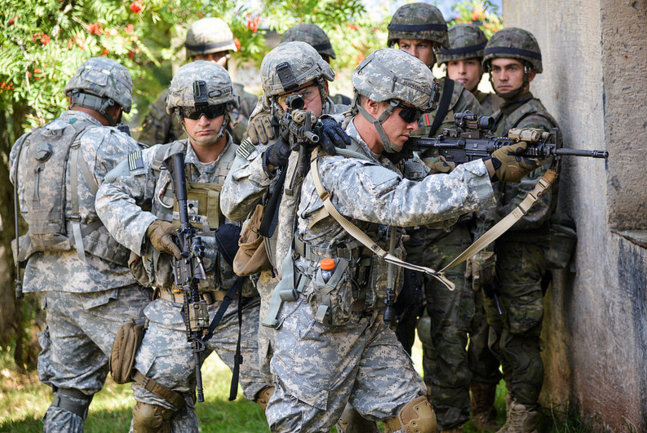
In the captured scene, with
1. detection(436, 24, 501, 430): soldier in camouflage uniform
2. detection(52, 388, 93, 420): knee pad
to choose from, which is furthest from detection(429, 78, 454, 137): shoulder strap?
detection(52, 388, 93, 420): knee pad

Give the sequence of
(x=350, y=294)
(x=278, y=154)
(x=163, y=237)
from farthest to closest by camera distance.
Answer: (x=163, y=237), (x=278, y=154), (x=350, y=294)

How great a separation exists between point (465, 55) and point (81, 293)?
3415 millimetres

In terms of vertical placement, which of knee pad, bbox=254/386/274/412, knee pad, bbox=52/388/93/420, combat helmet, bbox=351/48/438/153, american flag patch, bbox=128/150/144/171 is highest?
combat helmet, bbox=351/48/438/153

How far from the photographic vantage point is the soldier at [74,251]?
507 centimetres

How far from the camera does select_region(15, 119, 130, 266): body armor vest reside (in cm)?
507

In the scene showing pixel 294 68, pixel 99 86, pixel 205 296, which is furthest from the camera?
pixel 99 86

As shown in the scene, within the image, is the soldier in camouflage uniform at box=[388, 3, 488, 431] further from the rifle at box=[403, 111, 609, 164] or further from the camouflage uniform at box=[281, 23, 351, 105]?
the rifle at box=[403, 111, 609, 164]

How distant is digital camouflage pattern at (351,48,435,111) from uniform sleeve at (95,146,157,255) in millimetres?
1681

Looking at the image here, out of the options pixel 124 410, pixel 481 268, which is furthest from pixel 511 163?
pixel 124 410

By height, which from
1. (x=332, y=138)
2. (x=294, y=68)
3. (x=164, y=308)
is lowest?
(x=164, y=308)

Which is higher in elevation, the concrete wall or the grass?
the concrete wall

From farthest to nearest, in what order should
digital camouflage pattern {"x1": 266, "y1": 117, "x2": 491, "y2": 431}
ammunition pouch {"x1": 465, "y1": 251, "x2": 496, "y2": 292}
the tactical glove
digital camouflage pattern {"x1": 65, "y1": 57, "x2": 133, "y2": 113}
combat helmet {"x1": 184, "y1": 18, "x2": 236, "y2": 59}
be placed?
combat helmet {"x1": 184, "y1": 18, "x2": 236, "y2": 59} < digital camouflage pattern {"x1": 65, "y1": 57, "x2": 133, "y2": 113} < ammunition pouch {"x1": 465, "y1": 251, "x2": 496, "y2": 292} < the tactical glove < digital camouflage pattern {"x1": 266, "y1": 117, "x2": 491, "y2": 431}

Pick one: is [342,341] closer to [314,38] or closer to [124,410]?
[314,38]

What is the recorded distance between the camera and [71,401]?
5152 mm
